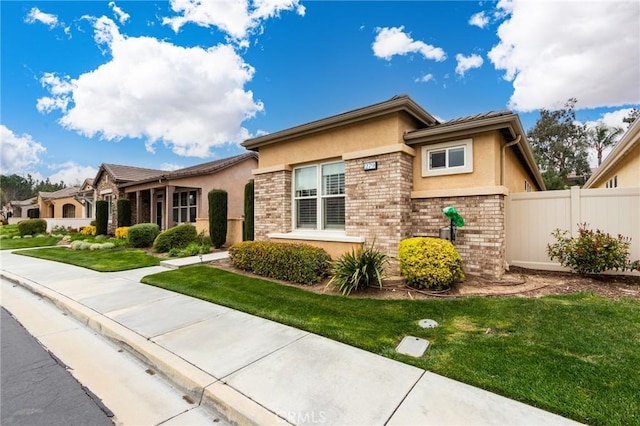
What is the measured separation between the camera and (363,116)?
754 centimetres

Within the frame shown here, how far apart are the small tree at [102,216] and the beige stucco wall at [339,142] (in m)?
16.6

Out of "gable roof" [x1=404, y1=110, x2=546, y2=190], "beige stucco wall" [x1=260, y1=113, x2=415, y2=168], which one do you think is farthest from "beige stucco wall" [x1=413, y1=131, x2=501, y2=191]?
"beige stucco wall" [x1=260, y1=113, x2=415, y2=168]

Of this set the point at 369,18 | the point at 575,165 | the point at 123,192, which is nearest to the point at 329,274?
the point at 369,18

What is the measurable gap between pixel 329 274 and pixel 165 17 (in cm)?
1079

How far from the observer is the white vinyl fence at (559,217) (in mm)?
6605

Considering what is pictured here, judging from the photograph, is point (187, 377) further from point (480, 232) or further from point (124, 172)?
point (124, 172)

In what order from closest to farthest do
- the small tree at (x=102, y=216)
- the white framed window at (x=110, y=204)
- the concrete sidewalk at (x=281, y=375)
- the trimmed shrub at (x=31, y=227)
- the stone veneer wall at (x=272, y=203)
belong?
the concrete sidewalk at (x=281, y=375) → the stone veneer wall at (x=272, y=203) → the small tree at (x=102, y=216) → the white framed window at (x=110, y=204) → the trimmed shrub at (x=31, y=227)

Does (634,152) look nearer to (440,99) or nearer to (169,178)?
(440,99)

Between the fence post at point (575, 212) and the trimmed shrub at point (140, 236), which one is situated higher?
the fence post at point (575, 212)

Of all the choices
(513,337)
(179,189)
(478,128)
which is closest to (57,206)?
(179,189)

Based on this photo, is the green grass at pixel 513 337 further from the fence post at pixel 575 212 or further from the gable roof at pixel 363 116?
the gable roof at pixel 363 116

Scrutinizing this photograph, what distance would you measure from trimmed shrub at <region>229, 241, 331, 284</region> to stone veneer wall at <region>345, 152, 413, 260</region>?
1280 millimetres

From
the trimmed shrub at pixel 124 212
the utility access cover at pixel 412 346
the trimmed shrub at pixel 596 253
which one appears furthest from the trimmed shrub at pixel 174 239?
the trimmed shrub at pixel 596 253

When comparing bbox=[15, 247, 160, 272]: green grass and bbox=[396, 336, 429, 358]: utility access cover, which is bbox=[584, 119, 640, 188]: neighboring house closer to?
bbox=[396, 336, 429, 358]: utility access cover
